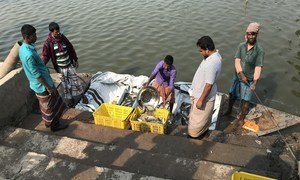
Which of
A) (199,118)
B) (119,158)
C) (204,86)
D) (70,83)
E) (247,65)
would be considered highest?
(204,86)

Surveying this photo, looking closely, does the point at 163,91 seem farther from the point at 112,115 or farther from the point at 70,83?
the point at 70,83

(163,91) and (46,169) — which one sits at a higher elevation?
(46,169)

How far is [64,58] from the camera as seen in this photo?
634 centimetres

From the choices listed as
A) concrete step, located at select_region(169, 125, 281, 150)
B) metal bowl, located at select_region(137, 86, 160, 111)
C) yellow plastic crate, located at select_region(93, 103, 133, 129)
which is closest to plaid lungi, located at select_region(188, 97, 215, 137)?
Answer: concrete step, located at select_region(169, 125, 281, 150)

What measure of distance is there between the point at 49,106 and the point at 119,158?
5.61 ft

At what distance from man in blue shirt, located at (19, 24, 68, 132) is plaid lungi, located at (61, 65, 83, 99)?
1.14m

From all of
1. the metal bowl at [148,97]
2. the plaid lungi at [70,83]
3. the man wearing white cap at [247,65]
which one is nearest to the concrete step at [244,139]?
the man wearing white cap at [247,65]

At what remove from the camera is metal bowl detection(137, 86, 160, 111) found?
682 cm

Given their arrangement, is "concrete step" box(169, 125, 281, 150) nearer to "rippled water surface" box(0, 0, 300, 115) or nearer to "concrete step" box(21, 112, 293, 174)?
"concrete step" box(21, 112, 293, 174)

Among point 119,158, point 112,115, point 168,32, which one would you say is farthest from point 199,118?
point 168,32

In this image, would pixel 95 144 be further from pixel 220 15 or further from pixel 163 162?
pixel 220 15

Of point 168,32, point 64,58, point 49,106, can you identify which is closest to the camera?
point 49,106

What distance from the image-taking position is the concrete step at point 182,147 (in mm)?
4367

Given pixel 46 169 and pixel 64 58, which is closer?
pixel 46 169
